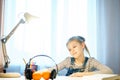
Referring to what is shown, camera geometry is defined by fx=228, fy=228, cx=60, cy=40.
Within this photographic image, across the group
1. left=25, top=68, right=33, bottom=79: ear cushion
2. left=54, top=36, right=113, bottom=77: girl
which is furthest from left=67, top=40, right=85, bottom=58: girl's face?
left=25, top=68, right=33, bottom=79: ear cushion

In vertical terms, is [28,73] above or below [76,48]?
below

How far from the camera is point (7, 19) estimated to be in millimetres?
2455

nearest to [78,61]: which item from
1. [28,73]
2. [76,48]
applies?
[76,48]

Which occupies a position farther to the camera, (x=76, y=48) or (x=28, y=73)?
(x=76, y=48)

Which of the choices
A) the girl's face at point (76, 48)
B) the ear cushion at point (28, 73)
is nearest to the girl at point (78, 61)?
the girl's face at point (76, 48)

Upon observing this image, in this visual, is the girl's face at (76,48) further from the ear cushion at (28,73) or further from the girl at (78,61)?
the ear cushion at (28,73)

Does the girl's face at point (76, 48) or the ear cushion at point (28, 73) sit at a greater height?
the girl's face at point (76, 48)

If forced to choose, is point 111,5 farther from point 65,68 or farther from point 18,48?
point 18,48

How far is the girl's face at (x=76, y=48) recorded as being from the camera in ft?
7.13

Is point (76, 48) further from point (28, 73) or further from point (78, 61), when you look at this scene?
point (28, 73)

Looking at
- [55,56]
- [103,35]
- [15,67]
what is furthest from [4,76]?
[103,35]

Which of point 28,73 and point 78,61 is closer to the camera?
point 28,73

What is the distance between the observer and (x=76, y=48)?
85.8 inches

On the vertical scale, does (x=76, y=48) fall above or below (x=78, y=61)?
above
